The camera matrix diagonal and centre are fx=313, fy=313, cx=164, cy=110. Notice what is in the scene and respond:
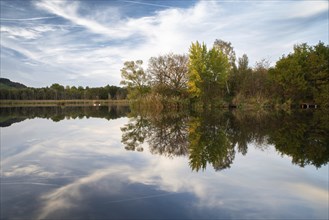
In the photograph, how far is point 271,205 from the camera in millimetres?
4273

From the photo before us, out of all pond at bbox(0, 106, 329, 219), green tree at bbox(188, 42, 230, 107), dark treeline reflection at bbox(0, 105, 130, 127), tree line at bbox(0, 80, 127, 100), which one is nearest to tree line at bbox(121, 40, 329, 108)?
green tree at bbox(188, 42, 230, 107)

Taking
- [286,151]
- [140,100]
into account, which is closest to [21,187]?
[286,151]

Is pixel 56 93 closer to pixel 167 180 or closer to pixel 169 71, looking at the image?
pixel 169 71

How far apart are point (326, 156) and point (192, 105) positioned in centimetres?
3057

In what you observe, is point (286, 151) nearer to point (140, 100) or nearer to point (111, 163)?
point (111, 163)

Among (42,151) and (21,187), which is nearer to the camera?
(21,187)

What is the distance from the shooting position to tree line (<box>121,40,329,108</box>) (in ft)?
121

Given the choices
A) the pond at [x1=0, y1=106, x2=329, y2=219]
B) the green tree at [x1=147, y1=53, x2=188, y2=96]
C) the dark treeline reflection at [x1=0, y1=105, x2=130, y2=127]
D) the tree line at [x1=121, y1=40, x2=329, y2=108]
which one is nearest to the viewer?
the pond at [x1=0, y1=106, x2=329, y2=219]

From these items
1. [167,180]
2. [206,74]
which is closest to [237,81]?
[206,74]

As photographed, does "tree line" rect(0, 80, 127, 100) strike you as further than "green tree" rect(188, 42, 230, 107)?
Yes

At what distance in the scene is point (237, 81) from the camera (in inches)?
1674

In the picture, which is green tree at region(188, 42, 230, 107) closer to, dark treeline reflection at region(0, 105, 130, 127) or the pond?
dark treeline reflection at region(0, 105, 130, 127)

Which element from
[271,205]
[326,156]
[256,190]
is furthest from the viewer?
[326,156]

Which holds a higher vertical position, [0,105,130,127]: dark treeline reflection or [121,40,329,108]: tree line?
[121,40,329,108]: tree line
